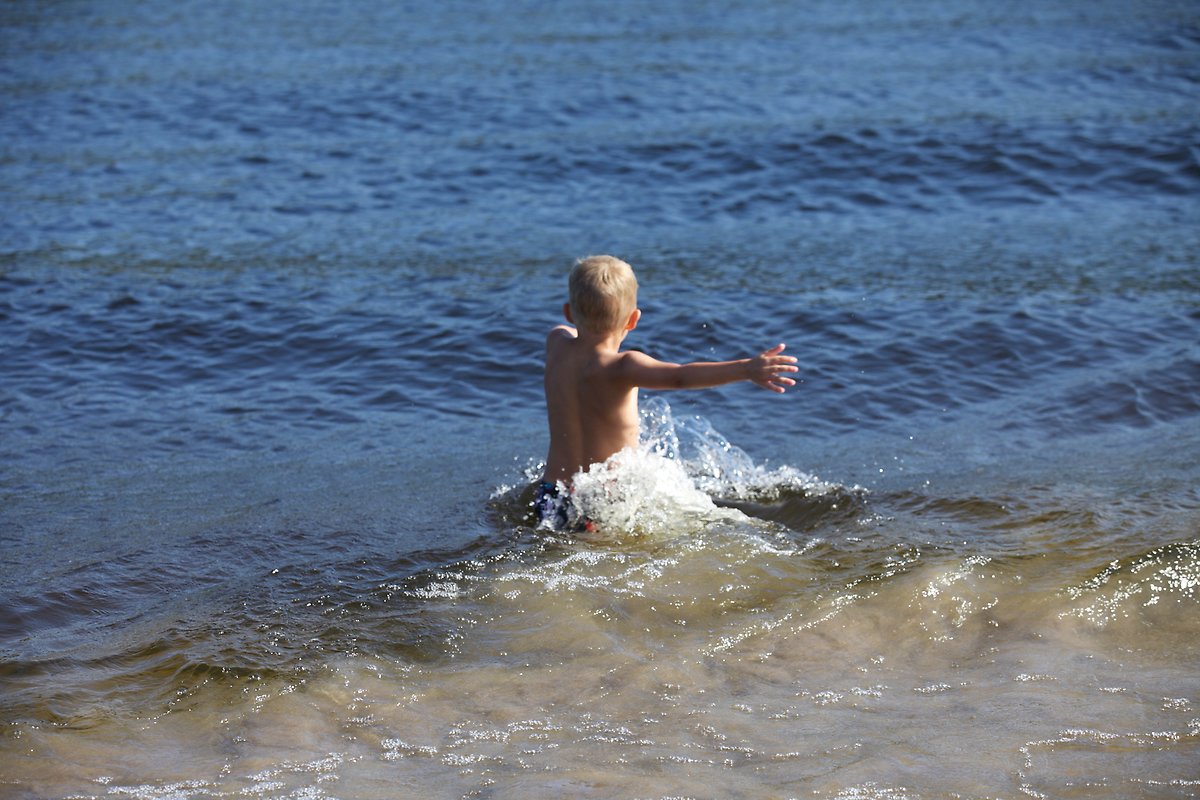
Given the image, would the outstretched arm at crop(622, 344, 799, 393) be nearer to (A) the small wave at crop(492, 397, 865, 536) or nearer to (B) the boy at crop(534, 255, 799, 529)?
(B) the boy at crop(534, 255, 799, 529)

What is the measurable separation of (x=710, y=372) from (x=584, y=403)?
32.0 inches

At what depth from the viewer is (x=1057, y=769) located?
3.74m

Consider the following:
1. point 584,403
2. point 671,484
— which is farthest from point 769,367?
point 671,484

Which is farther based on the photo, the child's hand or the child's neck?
the child's neck

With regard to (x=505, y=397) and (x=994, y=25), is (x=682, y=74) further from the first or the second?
(x=505, y=397)

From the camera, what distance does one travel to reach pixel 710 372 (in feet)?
17.0

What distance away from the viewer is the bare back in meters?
A: 5.65

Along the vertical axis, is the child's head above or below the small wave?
above

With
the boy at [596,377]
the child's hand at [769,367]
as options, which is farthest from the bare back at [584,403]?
the child's hand at [769,367]

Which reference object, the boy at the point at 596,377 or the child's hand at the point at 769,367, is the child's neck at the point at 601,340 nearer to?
the boy at the point at 596,377

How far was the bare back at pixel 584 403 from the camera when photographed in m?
5.65

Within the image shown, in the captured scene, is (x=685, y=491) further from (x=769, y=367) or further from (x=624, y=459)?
(x=769, y=367)

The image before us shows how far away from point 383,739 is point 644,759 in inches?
34.1

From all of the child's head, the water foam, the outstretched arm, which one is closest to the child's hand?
the outstretched arm
